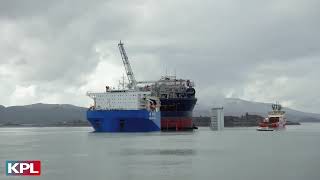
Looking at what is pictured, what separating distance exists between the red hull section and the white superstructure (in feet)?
46.4

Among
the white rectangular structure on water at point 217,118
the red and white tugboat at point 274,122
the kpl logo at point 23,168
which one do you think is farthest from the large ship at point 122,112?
the kpl logo at point 23,168

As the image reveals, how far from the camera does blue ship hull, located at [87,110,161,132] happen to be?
386 ft

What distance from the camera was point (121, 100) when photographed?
121500 mm

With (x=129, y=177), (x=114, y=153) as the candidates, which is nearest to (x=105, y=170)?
(x=129, y=177)

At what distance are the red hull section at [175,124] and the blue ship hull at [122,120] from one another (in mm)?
14163

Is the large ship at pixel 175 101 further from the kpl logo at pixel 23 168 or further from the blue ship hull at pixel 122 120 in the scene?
the kpl logo at pixel 23 168

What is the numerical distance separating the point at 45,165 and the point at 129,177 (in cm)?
1115

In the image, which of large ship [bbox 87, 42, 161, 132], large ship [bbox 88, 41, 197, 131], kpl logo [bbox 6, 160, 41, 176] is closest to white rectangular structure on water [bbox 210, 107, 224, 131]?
large ship [bbox 88, 41, 197, 131]

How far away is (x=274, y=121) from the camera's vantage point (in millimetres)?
161875

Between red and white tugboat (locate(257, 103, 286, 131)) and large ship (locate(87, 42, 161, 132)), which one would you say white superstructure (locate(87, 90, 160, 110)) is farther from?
red and white tugboat (locate(257, 103, 286, 131))

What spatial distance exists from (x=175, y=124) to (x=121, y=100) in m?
22.7

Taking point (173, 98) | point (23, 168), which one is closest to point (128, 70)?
point (173, 98)

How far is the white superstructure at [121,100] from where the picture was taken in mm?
119938

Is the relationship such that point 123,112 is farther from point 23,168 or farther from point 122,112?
point 23,168
